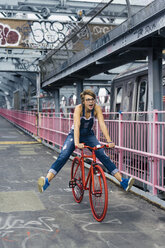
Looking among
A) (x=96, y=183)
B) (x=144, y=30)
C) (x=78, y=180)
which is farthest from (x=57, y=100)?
(x=96, y=183)

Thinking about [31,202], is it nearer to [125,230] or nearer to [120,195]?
[120,195]

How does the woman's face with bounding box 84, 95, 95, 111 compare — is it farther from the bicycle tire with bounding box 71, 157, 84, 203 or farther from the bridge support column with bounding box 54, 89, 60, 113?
the bridge support column with bounding box 54, 89, 60, 113

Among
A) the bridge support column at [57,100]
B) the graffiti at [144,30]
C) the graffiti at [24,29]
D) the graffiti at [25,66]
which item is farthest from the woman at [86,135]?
the graffiti at [24,29]

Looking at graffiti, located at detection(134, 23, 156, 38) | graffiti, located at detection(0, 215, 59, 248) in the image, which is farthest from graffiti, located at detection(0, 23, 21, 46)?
graffiti, located at detection(0, 215, 59, 248)

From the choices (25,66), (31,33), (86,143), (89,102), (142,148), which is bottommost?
(142,148)

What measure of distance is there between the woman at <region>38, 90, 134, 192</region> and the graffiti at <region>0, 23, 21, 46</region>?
72.8 feet

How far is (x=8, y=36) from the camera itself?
86.4 feet

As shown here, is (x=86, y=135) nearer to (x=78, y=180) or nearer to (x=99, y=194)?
(x=78, y=180)

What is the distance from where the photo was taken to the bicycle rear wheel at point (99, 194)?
4837mm

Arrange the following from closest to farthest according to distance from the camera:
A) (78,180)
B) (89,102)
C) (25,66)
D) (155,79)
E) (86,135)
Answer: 1. (89,102)
2. (86,135)
3. (78,180)
4. (155,79)
5. (25,66)

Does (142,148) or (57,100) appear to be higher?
(57,100)

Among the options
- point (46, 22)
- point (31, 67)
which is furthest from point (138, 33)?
point (46, 22)

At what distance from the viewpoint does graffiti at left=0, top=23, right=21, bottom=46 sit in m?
26.3

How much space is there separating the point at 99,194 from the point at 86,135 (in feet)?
3.90
